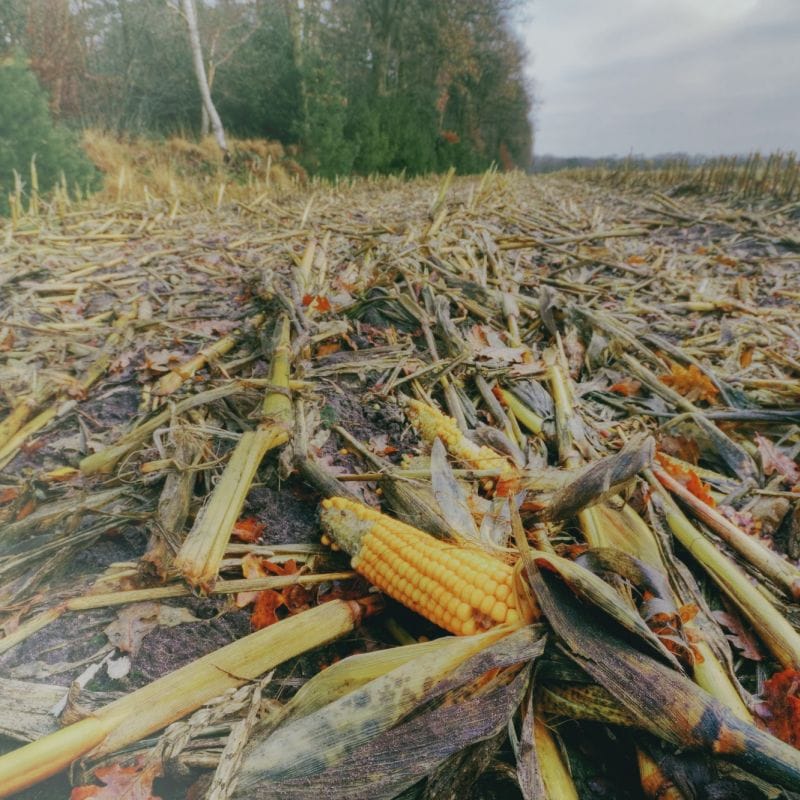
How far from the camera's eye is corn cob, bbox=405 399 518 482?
6.54ft

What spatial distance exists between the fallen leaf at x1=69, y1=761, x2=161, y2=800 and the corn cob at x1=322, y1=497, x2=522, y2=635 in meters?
0.70

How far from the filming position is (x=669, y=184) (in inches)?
805

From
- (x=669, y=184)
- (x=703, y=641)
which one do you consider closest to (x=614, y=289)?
(x=703, y=641)

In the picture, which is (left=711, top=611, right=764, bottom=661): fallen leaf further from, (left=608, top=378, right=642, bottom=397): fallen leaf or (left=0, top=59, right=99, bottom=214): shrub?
(left=0, top=59, right=99, bottom=214): shrub

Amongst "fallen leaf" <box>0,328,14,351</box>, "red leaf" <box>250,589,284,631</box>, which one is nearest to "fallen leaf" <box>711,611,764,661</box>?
"red leaf" <box>250,589,284,631</box>

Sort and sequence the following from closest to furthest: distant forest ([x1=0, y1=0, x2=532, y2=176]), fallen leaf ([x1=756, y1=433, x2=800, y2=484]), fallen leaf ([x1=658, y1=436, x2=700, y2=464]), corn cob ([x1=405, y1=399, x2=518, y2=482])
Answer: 1. corn cob ([x1=405, y1=399, x2=518, y2=482])
2. fallen leaf ([x1=756, y1=433, x2=800, y2=484])
3. fallen leaf ([x1=658, y1=436, x2=700, y2=464])
4. distant forest ([x1=0, y1=0, x2=532, y2=176])

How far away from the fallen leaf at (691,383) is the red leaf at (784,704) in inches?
74.5

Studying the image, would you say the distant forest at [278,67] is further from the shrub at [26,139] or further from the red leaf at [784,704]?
the red leaf at [784,704]

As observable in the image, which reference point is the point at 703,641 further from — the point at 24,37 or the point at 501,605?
the point at 24,37

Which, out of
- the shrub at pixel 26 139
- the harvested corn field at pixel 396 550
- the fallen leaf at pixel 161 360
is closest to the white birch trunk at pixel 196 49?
the shrub at pixel 26 139

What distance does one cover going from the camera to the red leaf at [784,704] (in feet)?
3.79

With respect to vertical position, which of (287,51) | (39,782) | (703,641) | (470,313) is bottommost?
(39,782)

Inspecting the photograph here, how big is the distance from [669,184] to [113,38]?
79.4ft

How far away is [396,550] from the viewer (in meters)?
1.44
